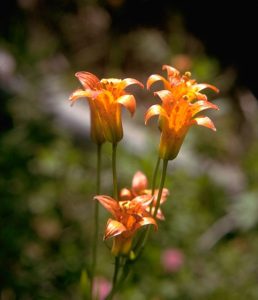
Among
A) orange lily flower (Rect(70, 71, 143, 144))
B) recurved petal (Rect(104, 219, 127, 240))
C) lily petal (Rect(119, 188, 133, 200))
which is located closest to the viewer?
recurved petal (Rect(104, 219, 127, 240))

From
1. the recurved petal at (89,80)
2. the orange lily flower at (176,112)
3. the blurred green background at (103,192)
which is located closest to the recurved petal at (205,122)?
the orange lily flower at (176,112)

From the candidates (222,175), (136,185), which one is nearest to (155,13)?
(222,175)

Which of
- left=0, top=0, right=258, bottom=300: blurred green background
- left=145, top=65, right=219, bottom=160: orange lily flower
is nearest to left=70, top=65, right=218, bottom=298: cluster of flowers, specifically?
left=145, top=65, right=219, bottom=160: orange lily flower

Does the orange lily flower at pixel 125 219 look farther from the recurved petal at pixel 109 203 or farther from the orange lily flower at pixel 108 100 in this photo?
the orange lily flower at pixel 108 100

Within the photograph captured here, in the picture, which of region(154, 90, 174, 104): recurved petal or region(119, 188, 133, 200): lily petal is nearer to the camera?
region(154, 90, 174, 104): recurved petal

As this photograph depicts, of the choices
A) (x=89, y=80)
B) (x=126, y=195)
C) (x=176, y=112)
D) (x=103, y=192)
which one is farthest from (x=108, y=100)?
(x=103, y=192)

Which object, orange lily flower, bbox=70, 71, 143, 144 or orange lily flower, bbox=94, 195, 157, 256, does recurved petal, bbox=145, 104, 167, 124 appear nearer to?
orange lily flower, bbox=70, 71, 143, 144
